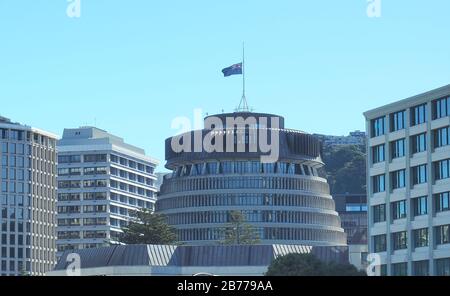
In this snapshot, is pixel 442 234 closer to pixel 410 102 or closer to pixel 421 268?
pixel 421 268

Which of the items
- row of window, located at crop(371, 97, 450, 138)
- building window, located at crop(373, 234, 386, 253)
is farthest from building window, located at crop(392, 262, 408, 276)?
row of window, located at crop(371, 97, 450, 138)

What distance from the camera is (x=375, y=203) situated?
184m

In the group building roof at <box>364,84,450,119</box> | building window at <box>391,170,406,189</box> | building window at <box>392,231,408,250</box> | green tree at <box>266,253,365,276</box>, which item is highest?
building roof at <box>364,84,450,119</box>

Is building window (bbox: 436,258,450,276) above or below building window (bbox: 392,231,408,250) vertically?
below

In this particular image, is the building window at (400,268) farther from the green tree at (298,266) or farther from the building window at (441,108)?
the building window at (441,108)

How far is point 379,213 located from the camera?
18362cm

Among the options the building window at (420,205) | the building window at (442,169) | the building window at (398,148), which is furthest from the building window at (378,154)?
the building window at (442,169)

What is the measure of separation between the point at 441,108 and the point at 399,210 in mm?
17292

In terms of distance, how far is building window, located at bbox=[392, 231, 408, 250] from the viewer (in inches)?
6786

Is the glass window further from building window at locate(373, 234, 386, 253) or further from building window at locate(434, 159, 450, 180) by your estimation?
building window at locate(434, 159, 450, 180)

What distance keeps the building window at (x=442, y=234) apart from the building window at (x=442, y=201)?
105 inches

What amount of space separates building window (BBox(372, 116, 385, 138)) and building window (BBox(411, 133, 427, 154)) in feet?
34.7

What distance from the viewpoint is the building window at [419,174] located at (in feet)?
558
